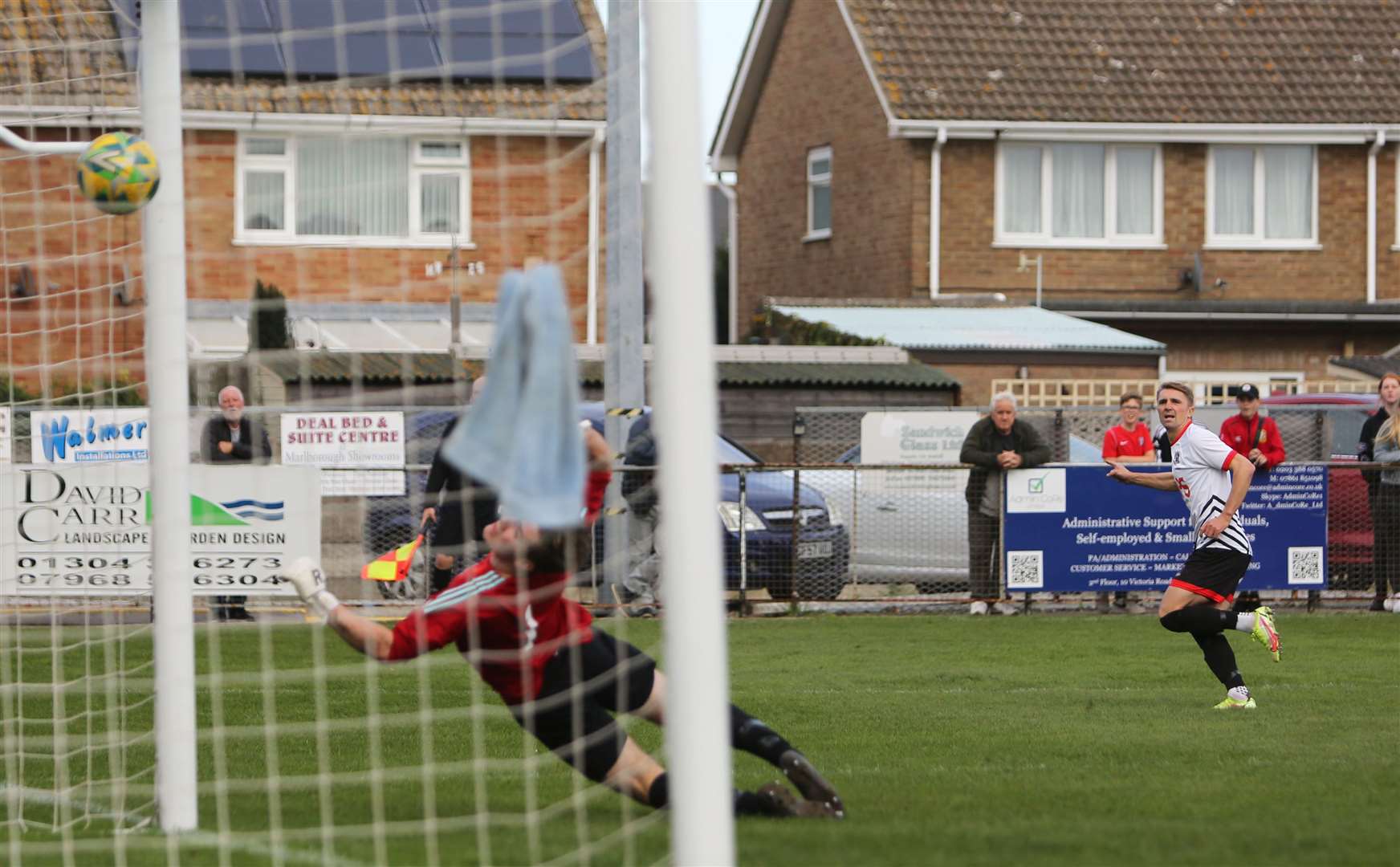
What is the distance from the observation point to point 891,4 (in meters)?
32.4

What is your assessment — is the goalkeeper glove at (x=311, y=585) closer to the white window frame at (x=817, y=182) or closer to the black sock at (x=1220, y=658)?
the black sock at (x=1220, y=658)

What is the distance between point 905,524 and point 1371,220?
17555mm

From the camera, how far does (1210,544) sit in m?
11.2

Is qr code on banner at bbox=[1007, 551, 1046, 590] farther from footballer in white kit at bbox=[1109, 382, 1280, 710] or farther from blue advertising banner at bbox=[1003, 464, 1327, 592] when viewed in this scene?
footballer in white kit at bbox=[1109, 382, 1280, 710]

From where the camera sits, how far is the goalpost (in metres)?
5.00

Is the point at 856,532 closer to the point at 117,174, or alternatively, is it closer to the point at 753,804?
the point at 753,804

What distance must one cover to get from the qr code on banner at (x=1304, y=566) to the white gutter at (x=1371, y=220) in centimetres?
1527

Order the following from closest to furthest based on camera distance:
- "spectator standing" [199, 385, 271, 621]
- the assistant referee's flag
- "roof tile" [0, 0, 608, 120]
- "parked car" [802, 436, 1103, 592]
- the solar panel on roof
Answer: the assistant referee's flag → "roof tile" [0, 0, 608, 120] → the solar panel on roof → "spectator standing" [199, 385, 271, 621] → "parked car" [802, 436, 1103, 592]

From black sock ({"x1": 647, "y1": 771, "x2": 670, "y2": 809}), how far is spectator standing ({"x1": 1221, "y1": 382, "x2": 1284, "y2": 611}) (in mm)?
11089

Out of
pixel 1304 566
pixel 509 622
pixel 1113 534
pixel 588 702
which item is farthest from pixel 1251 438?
pixel 509 622

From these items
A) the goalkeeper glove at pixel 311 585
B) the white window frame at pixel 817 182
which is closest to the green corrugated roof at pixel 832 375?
the white window frame at pixel 817 182

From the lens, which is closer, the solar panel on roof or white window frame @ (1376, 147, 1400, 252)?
the solar panel on roof

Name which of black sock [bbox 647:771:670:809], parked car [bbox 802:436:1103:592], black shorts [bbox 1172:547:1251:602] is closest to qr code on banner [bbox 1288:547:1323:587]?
parked car [bbox 802:436:1103:592]

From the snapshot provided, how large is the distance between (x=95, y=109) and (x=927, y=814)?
16.4ft
